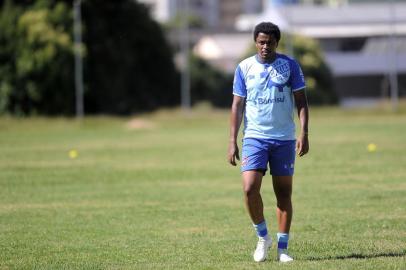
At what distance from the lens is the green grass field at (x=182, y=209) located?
31.6 ft

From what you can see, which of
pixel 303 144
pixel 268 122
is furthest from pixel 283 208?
pixel 268 122

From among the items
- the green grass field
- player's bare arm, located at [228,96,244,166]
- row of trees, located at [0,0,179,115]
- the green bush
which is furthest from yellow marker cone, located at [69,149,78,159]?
row of trees, located at [0,0,179,115]

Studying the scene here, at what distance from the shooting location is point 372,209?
13648mm

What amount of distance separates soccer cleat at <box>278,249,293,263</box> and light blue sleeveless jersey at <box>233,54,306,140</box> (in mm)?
1107

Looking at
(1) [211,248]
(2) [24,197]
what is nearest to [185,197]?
(2) [24,197]

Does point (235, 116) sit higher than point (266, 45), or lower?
lower

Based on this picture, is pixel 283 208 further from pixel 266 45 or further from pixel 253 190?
pixel 266 45

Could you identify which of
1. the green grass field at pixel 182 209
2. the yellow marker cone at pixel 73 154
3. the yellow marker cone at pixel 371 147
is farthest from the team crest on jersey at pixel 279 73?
the yellow marker cone at pixel 73 154

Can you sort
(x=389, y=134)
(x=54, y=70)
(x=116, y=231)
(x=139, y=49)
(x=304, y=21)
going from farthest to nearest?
(x=304, y=21) → (x=139, y=49) → (x=54, y=70) → (x=389, y=134) → (x=116, y=231)

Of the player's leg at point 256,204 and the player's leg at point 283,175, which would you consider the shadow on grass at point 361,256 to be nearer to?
the player's leg at point 283,175

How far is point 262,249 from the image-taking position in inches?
365

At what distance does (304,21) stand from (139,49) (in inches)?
842

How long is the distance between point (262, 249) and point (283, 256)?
0.72 ft

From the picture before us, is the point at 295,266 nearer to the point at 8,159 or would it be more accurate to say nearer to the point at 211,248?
the point at 211,248
